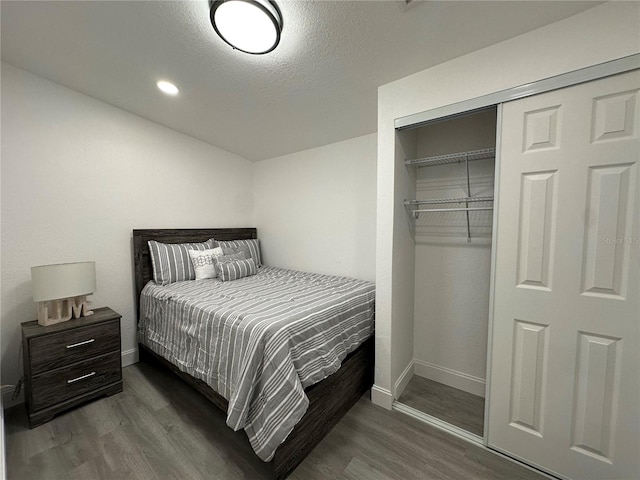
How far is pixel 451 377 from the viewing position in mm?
2195

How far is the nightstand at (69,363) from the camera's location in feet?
5.44

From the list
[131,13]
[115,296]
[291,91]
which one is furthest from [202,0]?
[115,296]

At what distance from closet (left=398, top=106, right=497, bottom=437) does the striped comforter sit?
0.64m

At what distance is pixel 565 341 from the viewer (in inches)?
50.9

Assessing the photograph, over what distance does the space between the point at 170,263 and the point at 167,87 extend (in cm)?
157

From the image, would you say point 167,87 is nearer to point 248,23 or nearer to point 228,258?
point 248,23

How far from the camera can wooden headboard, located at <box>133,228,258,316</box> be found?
8.10ft

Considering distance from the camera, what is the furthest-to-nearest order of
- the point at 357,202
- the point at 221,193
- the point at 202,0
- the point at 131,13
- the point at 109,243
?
the point at 221,193 < the point at 357,202 < the point at 109,243 < the point at 131,13 < the point at 202,0

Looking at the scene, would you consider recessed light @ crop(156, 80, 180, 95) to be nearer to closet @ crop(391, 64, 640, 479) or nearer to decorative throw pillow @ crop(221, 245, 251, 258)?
decorative throw pillow @ crop(221, 245, 251, 258)

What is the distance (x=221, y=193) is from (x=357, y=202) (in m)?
1.81

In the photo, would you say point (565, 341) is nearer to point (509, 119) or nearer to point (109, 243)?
point (509, 119)

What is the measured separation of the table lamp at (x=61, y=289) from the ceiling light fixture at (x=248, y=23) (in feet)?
6.11

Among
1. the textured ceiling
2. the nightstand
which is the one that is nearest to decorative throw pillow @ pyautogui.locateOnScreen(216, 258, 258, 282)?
the nightstand

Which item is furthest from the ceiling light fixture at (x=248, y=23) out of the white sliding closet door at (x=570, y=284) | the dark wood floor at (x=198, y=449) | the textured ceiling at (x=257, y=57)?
the dark wood floor at (x=198, y=449)
